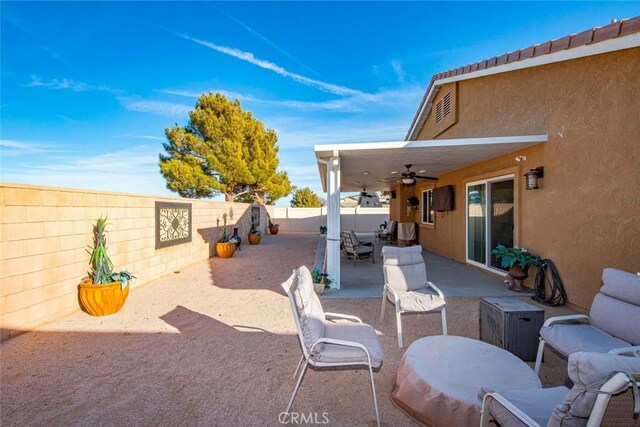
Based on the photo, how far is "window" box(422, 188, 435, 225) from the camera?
10291 millimetres

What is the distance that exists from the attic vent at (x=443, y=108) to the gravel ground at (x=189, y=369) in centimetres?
612

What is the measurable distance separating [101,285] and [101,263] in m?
0.36

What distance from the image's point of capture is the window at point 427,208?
1029 centimetres

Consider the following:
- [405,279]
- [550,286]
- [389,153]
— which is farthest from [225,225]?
[550,286]

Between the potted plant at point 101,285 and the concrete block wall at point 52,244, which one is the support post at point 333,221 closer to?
the potted plant at point 101,285

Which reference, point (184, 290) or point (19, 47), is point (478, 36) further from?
point (19, 47)

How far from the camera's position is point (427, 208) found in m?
10.8

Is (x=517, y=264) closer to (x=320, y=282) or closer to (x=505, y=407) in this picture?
(x=320, y=282)

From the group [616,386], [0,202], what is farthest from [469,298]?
[0,202]

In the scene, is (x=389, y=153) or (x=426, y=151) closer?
(x=426, y=151)

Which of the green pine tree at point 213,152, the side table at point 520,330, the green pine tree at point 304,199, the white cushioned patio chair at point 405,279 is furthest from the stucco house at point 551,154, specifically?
the green pine tree at point 304,199

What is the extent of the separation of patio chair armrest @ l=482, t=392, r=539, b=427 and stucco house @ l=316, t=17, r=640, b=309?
12.1ft

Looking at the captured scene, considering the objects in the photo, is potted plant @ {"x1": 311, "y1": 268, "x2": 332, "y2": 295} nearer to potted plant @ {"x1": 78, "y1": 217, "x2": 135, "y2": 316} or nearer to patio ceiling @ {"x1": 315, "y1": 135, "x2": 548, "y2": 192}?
patio ceiling @ {"x1": 315, "y1": 135, "x2": 548, "y2": 192}

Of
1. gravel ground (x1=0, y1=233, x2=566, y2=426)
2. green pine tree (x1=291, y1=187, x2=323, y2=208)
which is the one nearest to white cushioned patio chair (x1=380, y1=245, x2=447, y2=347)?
gravel ground (x1=0, y1=233, x2=566, y2=426)
